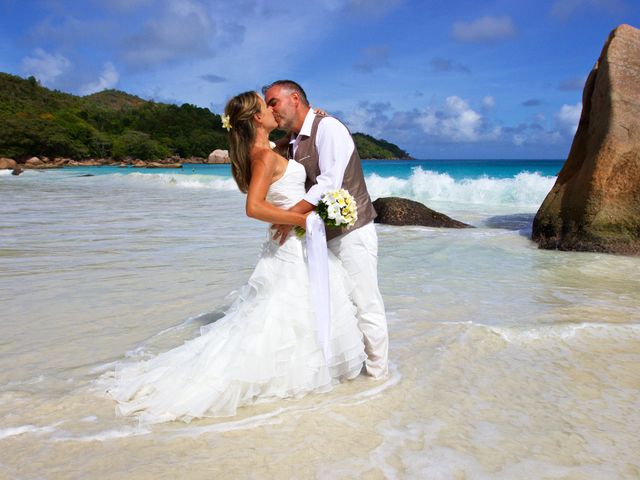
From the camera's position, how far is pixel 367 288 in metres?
4.02

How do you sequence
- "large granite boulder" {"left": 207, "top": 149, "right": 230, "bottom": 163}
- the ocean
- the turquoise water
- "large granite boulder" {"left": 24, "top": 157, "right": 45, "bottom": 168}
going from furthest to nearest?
"large granite boulder" {"left": 207, "top": 149, "right": 230, "bottom": 163} < "large granite boulder" {"left": 24, "top": 157, "right": 45, "bottom": 168} < the turquoise water < the ocean

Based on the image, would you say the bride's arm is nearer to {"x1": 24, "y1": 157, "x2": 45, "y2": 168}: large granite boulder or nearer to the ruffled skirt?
the ruffled skirt

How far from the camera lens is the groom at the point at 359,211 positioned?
12.9 ft

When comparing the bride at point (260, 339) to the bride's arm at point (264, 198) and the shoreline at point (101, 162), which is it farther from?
the shoreline at point (101, 162)

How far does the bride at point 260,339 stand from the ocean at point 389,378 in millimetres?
142

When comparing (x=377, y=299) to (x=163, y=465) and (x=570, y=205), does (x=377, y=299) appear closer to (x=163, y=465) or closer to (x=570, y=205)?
(x=163, y=465)

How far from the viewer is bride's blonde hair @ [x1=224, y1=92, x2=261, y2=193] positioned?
3.78 m

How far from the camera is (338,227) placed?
12.9 feet

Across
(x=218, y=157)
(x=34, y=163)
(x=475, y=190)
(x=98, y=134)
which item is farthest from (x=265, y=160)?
(x=98, y=134)

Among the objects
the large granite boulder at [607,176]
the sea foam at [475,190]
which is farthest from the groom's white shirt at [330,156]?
the sea foam at [475,190]

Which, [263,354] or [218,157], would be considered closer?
[263,354]

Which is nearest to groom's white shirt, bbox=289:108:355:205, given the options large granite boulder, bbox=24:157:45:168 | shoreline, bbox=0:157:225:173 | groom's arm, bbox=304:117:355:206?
groom's arm, bbox=304:117:355:206

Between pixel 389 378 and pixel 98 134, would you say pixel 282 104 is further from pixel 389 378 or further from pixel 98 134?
pixel 98 134

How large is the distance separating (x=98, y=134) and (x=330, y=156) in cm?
10404
